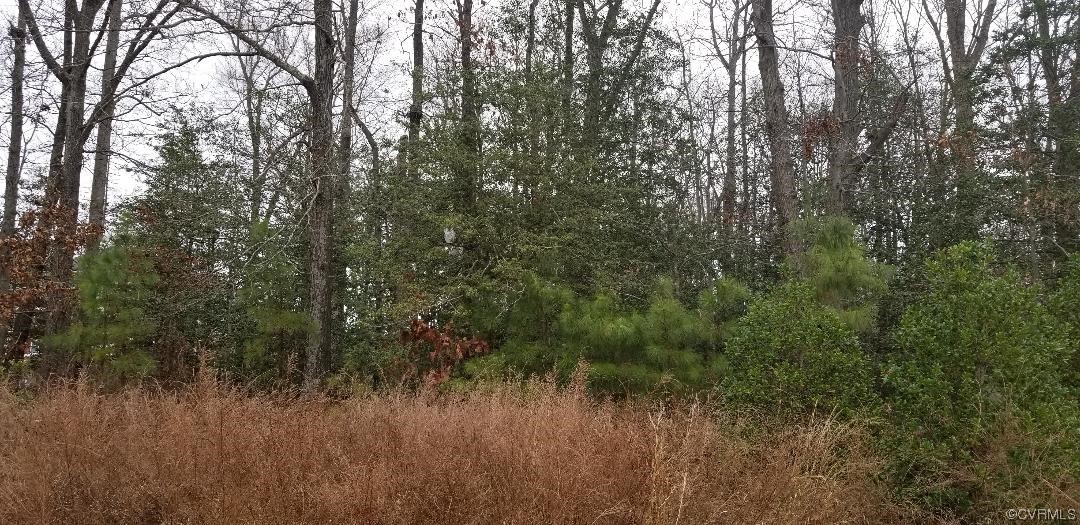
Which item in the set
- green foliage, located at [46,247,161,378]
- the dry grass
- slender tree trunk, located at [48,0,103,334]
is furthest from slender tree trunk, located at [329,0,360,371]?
the dry grass

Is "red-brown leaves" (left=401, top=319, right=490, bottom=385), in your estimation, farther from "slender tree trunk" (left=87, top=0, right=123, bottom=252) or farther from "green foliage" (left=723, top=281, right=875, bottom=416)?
"slender tree trunk" (left=87, top=0, right=123, bottom=252)

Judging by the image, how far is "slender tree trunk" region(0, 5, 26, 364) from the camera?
33.4 feet

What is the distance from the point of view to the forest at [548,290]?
4.12 meters

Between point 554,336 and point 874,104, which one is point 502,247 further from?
point 874,104

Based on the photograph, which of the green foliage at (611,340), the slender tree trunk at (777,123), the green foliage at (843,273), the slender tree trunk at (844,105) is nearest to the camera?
the green foliage at (843,273)

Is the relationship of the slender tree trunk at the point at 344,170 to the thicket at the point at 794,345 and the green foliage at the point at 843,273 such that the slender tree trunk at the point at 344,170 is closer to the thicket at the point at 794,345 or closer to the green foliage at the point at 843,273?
the thicket at the point at 794,345

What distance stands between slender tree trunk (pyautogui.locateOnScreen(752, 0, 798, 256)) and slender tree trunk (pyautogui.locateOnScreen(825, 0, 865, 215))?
82cm

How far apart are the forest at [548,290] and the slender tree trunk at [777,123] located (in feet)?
0.17

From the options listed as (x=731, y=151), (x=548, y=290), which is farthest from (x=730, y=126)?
(x=548, y=290)

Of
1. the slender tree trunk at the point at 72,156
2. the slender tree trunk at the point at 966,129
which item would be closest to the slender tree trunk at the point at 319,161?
the slender tree trunk at the point at 72,156

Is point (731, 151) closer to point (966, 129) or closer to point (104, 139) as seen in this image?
point (966, 129)

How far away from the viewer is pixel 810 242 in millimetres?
8102

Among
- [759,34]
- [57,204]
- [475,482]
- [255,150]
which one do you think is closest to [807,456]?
[475,482]

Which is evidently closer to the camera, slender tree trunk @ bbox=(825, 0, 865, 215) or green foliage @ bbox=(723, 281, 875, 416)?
green foliage @ bbox=(723, 281, 875, 416)
